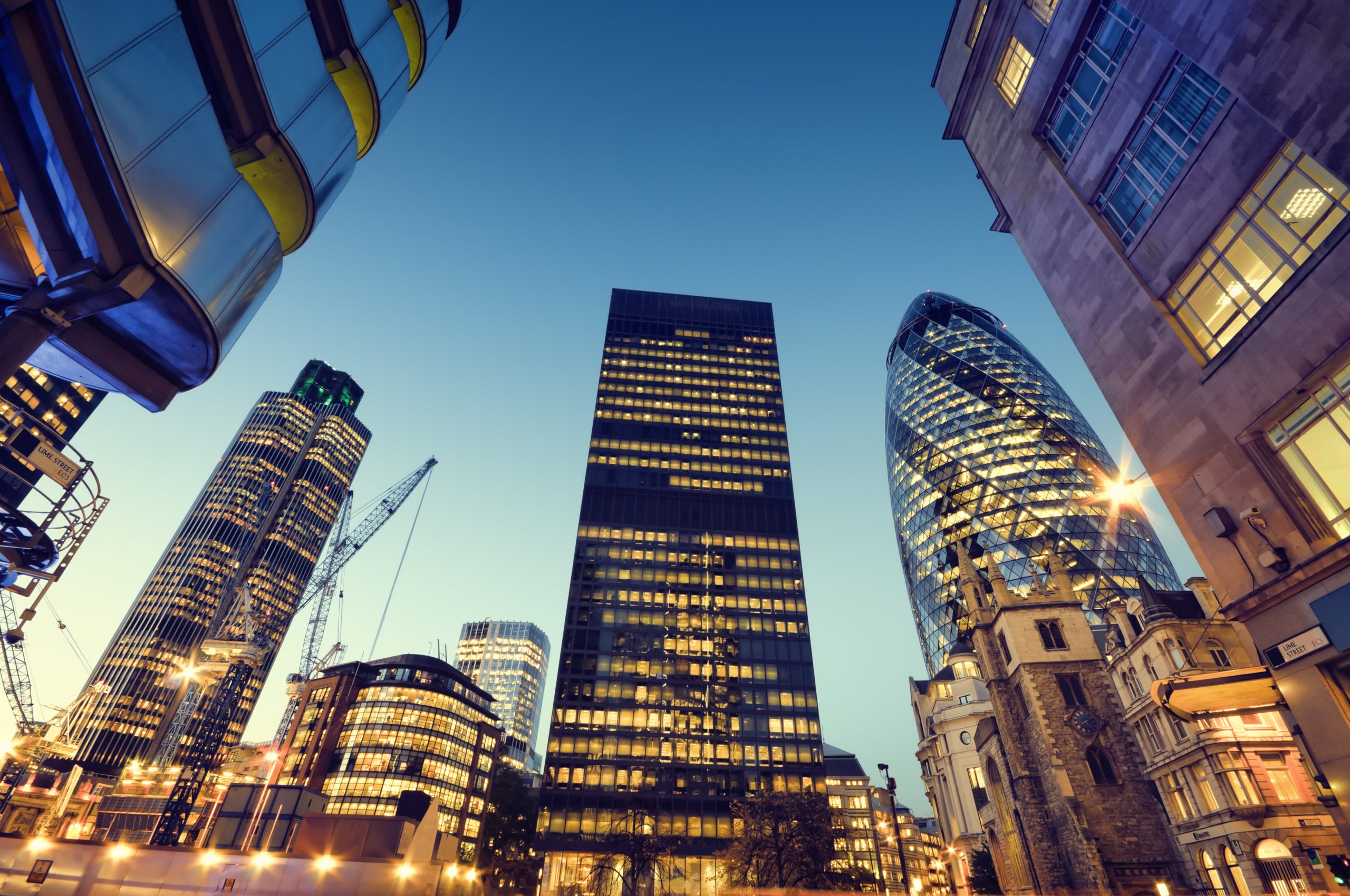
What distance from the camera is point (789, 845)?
176ft

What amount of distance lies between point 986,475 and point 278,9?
126811 millimetres

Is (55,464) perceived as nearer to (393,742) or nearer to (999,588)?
(999,588)

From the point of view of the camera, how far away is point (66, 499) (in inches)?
552

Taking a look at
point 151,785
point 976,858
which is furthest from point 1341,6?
point 151,785

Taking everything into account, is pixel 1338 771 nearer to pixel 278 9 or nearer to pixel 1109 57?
pixel 1109 57

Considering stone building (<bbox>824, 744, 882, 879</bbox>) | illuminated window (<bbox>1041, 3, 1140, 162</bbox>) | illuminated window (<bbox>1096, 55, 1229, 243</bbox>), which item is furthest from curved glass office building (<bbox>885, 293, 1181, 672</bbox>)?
illuminated window (<bbox>1096, 55, 1229, 243</bbox>)

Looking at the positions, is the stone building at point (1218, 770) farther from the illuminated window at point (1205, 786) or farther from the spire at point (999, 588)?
the spire at point (999, 588)

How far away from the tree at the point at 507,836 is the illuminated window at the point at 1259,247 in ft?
297

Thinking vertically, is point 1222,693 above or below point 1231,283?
below

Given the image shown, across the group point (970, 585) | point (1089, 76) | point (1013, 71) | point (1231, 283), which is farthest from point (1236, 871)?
point (1013, 71)

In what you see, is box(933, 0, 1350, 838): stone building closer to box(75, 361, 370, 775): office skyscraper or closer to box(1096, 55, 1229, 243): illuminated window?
box(1096, 55, 1229, 243): illuminated window

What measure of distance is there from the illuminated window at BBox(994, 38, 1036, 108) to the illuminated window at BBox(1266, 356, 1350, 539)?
1982cm

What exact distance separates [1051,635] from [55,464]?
71.1 m

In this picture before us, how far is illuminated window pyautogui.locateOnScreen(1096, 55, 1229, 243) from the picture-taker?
20.2 metres
